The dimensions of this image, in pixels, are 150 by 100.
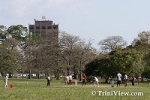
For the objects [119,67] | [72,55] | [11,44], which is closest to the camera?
[119,67]

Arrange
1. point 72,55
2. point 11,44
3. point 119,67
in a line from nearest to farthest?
point 119,67, point 72,55, point 11,44

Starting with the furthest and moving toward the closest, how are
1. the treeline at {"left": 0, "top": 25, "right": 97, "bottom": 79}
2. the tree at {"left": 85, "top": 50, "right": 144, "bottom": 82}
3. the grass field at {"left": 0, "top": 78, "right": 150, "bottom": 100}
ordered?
the treeline at {"left": 0, "top": 25, "right": 97, "bottom": 79} < the tree at {"left": 85, "top": 50, "right": 144, "bottom": 82} < the grass field at {"left": 0, "top": 78, "right": 150, "bottom": 100}

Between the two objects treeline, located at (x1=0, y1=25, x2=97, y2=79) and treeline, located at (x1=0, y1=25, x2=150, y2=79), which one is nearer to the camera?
treeline, located at (x1=0, y1=25, x2=150, y2=79)

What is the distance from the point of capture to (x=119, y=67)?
198ft

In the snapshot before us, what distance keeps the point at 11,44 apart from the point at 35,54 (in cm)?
659

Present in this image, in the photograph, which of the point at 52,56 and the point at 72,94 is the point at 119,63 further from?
the point at 72,94

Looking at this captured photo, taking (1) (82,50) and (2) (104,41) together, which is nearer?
(1) (82,50)

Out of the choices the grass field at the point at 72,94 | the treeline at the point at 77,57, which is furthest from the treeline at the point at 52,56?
the grass field at the point at 72,94

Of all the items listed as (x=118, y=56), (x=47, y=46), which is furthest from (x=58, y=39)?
(x=118, y=56)

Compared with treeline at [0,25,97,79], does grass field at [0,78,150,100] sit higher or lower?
lower

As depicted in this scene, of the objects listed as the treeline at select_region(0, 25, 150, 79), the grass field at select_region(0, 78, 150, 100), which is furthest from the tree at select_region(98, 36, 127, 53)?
the grass field at select_region(0, 78, 150, 100)

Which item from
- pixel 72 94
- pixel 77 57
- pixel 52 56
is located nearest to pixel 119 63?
pixel 77 57

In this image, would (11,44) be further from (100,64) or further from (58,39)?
(100,64)

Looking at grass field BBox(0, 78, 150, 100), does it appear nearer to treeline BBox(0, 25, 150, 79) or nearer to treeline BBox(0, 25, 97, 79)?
treeline BBox(0, 25, 150, 79)
